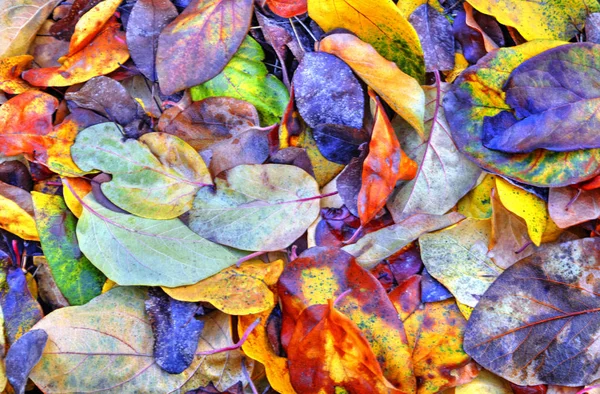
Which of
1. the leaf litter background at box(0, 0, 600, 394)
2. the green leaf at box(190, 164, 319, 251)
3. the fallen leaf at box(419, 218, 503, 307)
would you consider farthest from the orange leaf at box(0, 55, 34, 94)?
the fallen leaf at box(419, 218, 503, 307)

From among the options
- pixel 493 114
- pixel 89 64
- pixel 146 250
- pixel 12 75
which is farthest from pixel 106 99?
pixel 493 114

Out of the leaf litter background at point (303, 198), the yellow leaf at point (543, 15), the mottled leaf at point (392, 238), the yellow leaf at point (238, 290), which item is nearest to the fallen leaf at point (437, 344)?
the leaf litter background at point (303, 198)

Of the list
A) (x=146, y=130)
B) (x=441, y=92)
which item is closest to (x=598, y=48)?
(x=441, y=92)

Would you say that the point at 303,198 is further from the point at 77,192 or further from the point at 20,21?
the point at 20,21

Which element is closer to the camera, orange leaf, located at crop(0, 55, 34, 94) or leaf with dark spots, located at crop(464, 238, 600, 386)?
leaf with dark spots, located at crop(464, 238, 600, 386)

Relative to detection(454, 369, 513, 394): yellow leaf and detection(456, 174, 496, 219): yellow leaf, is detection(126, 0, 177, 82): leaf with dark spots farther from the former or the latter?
detection(454, 369, 513, 394): yellow leaf

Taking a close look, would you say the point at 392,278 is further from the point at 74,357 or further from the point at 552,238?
the point at 74,357

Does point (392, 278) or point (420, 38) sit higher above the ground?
point (420, 38)
